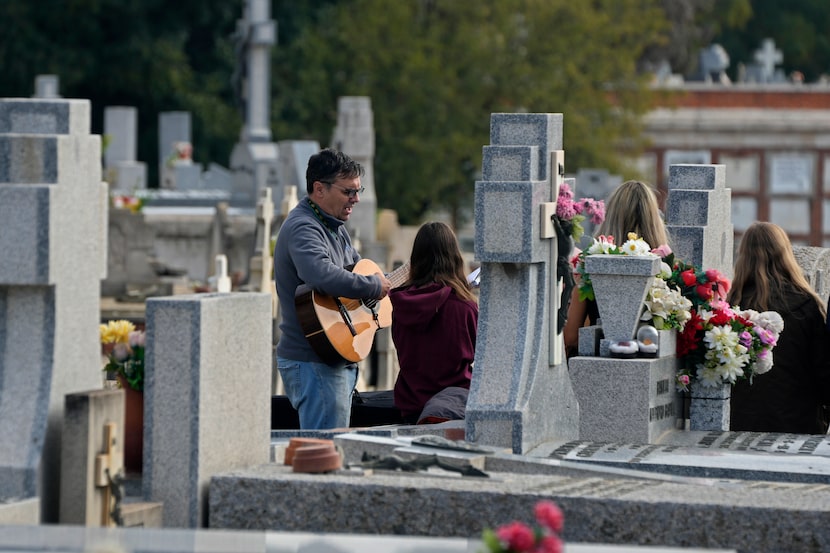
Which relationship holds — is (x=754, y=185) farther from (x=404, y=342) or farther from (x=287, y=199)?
(x=404, y=342)

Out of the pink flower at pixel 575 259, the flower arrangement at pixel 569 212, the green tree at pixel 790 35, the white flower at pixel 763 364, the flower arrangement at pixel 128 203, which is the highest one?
the green tree at pixel 790 35

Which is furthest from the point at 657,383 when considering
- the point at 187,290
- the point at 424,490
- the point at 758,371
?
the point at 187,290

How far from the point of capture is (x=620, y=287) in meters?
9.61

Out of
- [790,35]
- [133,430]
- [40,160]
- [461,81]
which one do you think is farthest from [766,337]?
[790,35]

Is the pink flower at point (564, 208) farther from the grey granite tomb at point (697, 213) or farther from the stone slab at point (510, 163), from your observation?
the grey granite tomb at point (697, 213)

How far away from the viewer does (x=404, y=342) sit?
9.38 meters

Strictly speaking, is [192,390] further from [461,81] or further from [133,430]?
[461,81]

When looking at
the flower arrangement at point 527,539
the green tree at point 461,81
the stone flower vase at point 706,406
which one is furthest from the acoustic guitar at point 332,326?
the green tree at point 461,81

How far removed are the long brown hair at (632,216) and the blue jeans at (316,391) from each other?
1993mm

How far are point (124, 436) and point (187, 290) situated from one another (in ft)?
40.9

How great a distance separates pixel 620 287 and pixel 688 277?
0.55 meters

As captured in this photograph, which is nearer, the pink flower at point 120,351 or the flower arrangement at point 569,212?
the pink flower at point 120,351

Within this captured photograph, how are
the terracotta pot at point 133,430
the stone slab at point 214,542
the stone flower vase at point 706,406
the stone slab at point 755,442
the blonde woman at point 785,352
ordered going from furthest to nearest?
the blonde woman at point 785,352, the stone flower vase at point 706,406, the stone slab at point 755,442, the terracotta pot at point 133,430, the stone slab at point 214,542

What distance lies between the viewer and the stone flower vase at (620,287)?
9492 mm
